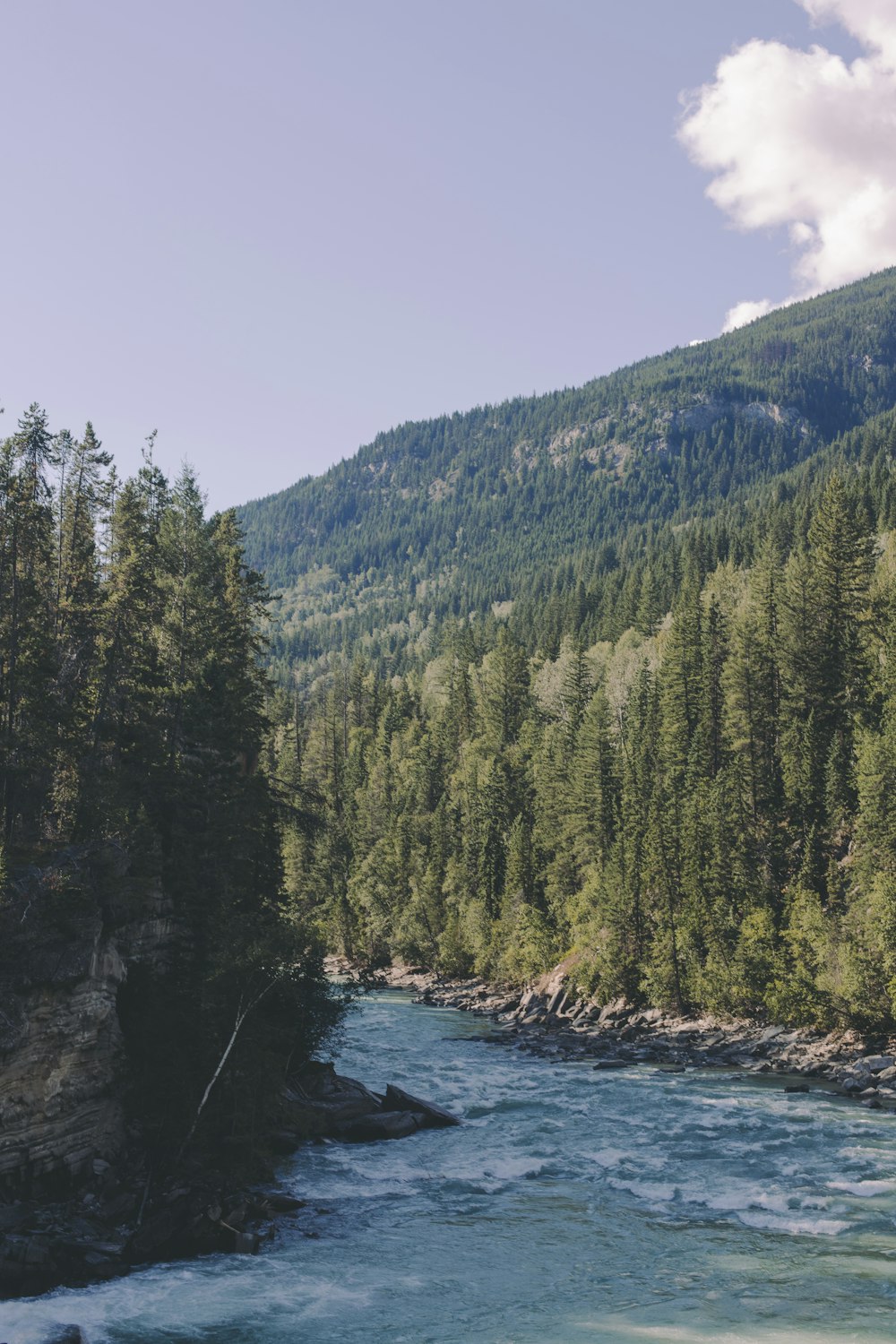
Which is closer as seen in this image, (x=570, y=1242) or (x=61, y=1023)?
(x=570, y=1242)

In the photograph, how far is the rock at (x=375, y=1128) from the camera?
123 ft

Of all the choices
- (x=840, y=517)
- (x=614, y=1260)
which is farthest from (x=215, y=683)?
(x=840, y=517)

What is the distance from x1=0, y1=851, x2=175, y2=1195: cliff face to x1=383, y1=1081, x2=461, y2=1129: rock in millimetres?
13229

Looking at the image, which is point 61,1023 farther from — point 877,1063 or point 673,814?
point 673,814

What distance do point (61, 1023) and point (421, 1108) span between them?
16786mm

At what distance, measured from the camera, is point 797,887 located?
60938mm

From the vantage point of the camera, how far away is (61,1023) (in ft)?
94.8

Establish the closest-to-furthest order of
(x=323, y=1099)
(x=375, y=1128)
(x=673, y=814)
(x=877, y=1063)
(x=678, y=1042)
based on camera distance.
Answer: (x=375, y=1128) → (x=323, y=1099) → (x=877, y=1063) → (x=678, y=1042) → (x=673, y=814)

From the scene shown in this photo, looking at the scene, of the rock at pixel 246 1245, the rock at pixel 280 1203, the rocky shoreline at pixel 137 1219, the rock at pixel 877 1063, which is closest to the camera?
the rocky shoreline at pixel 137 1219

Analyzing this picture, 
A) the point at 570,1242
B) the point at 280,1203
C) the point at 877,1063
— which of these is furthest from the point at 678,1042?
the point at 280,1203

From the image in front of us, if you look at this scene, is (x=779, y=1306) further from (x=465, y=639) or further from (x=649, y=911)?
(x=465, y=639)

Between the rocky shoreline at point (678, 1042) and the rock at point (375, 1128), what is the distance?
1530 centimetres

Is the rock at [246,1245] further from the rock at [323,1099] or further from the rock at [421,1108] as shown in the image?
the rock at [421,1108]

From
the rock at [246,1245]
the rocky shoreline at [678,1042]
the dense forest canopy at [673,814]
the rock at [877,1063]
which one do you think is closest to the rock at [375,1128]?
the rock at [246,1245]
